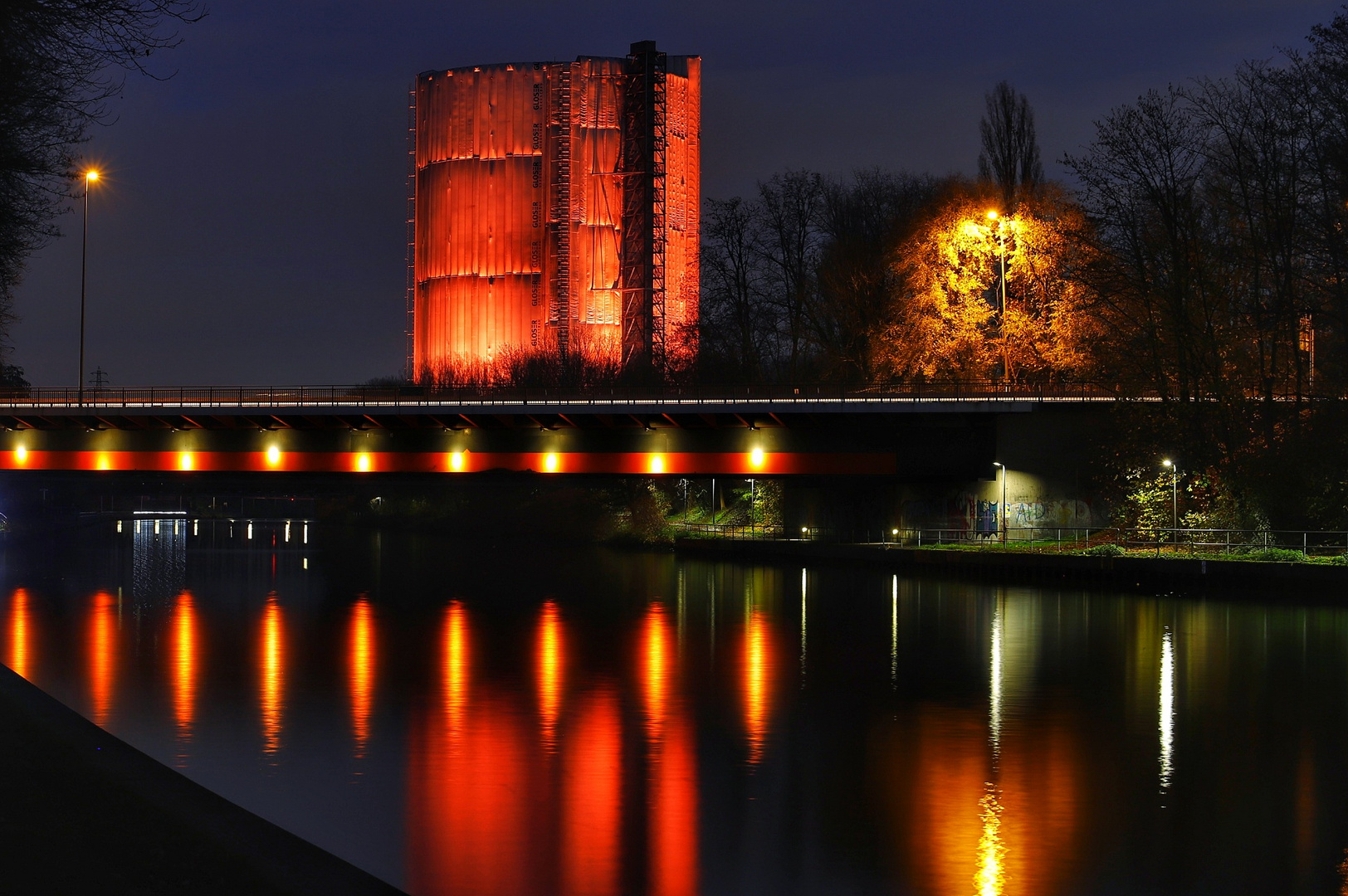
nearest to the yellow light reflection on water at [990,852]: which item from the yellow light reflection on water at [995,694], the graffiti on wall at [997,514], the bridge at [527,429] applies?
the yellow light reflection on water at [995,694]

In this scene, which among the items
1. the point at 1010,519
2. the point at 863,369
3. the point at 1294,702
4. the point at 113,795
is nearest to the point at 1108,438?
the point at 1010,519

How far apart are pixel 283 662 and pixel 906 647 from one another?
1572 centimetres

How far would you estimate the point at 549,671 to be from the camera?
1391 inches

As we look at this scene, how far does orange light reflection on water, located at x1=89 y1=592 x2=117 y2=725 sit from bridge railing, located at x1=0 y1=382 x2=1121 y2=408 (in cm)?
830

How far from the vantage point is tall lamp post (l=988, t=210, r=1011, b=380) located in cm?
6262

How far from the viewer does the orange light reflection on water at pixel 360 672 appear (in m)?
27.1

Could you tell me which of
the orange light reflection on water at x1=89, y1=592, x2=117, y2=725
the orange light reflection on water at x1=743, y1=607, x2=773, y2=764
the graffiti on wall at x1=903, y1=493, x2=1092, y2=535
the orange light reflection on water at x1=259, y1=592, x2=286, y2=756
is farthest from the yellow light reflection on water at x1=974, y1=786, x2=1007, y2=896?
the graffiti on wall at x1=903, y1=493, x2=1092, y2=535

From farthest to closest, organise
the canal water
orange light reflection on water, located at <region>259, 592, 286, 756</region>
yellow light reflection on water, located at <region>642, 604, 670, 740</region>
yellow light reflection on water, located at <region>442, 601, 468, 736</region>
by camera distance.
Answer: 1. yellow light reflection on water, located at <region>442, 601, 468, 736</region>
2. yellow light reflection on water, located at <region>642, 604, 670, 740</region>
3. orange light reflection on water, located at <region>259, 592, 286, 756</region>
4. the canal water

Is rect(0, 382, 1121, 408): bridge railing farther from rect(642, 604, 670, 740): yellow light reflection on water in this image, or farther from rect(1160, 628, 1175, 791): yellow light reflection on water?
rect(1160, 628, 1175, 791): yellow light reflection on water

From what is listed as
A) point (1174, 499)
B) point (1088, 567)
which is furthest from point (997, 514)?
point (1174, 499)

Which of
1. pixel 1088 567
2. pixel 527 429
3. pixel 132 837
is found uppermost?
pixel 527 429

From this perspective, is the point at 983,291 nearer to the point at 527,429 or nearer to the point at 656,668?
the point at 527,429

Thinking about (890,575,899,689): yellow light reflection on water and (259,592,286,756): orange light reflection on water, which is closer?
(259,592,286,756): orange light reflection on water

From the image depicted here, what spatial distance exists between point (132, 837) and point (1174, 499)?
155ft
